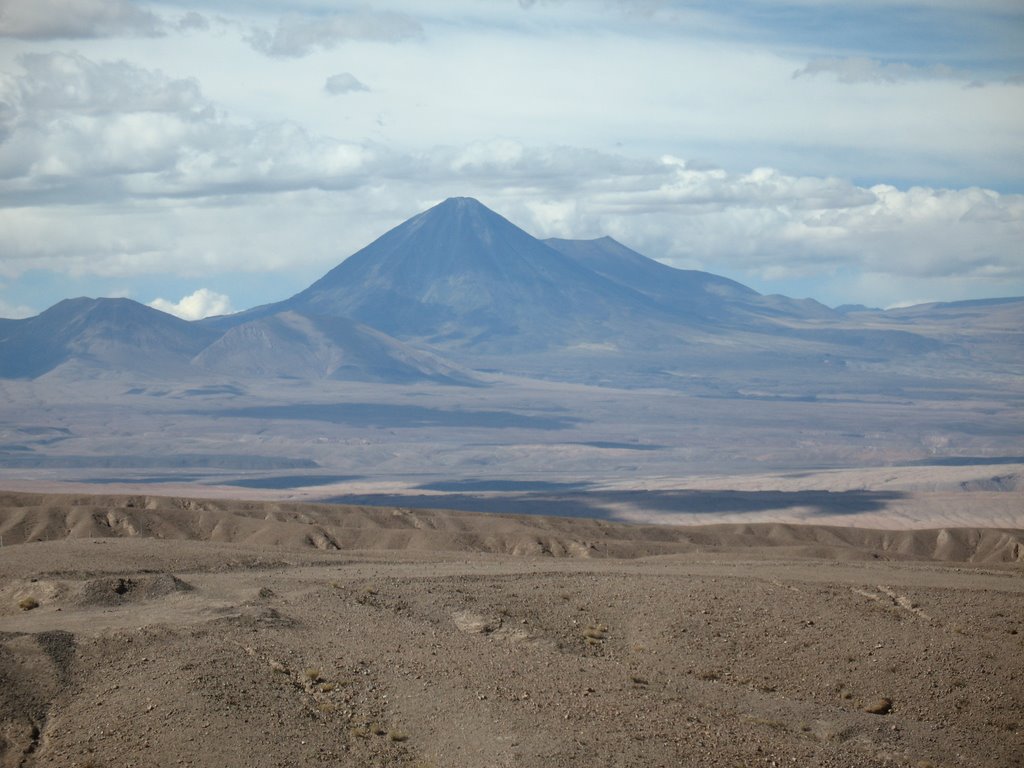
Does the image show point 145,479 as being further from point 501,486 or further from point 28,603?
point 28,603

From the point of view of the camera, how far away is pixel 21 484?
5866 inches

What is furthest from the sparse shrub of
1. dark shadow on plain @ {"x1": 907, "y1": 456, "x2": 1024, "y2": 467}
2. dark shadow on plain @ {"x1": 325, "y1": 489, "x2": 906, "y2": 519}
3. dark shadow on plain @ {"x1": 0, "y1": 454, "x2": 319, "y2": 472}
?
dark shadow on plain @ {"x1": 907, "y1": 456, "x2": 1024, "y2": 467}

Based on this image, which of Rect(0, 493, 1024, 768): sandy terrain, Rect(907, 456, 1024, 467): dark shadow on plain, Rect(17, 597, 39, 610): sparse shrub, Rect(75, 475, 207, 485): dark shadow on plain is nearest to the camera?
Rect(0, 493, 1024, 768): sandy terrain

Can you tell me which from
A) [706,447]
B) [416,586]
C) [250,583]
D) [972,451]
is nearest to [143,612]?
[250,583]

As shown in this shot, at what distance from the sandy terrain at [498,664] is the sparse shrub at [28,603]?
0.04 metres

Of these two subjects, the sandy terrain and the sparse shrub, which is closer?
the sandy terrain

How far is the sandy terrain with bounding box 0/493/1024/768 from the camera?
20.9 meters

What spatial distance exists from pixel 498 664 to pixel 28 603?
1177cm

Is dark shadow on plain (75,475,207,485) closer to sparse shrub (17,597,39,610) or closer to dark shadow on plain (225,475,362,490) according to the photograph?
dark shadow on plain (225,475,362,490)

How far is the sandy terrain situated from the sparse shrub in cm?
4

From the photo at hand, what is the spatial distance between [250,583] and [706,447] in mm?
165650

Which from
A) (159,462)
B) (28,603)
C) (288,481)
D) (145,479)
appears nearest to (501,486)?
(288,481)

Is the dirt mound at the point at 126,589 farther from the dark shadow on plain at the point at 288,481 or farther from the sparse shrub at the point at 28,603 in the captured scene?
the dark shadow on plain at the point at 288,481

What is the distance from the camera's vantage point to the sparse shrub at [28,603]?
2953 cm
